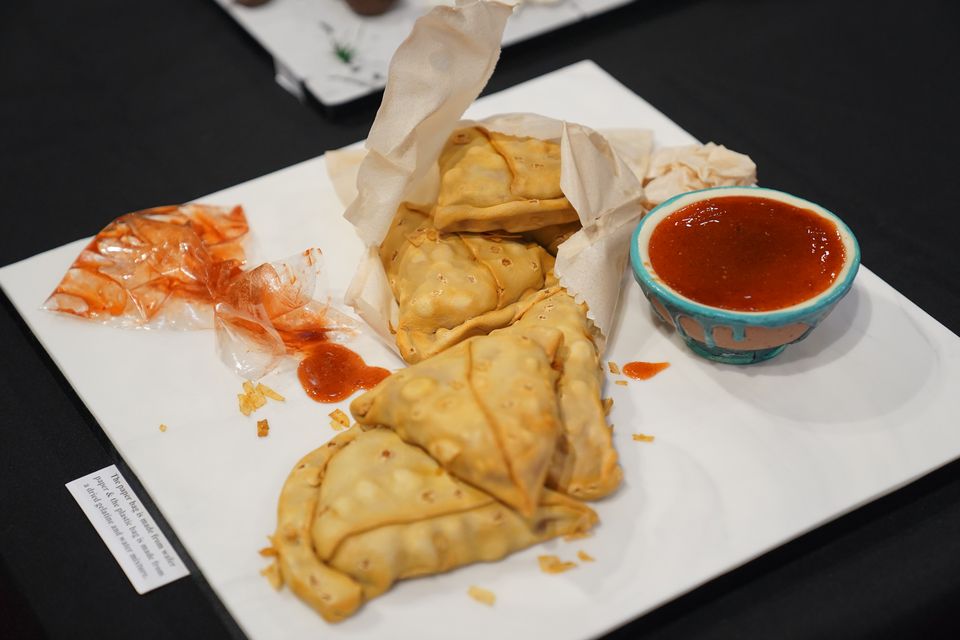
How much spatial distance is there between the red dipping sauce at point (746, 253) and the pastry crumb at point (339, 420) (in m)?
0.83

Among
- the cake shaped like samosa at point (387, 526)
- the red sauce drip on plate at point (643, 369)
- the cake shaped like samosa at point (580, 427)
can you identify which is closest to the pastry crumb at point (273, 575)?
the cake shaped like samosa at point (387, 526)

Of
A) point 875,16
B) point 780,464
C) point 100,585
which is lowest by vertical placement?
point 875,16

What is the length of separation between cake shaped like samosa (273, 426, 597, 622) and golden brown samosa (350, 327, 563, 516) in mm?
51

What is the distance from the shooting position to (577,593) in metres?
2.21

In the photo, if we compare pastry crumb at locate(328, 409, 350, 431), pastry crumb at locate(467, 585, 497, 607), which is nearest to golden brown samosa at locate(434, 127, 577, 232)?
pastry crumb at locate(328, 409, 350, 431)

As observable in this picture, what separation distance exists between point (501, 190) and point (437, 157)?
267mm

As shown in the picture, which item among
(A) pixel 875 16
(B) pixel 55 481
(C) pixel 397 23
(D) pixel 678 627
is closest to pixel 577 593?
(D) pixel 678 627

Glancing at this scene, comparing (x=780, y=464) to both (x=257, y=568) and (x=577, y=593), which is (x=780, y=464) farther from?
(x=257, y=568)

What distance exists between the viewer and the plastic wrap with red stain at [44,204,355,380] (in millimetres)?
2789

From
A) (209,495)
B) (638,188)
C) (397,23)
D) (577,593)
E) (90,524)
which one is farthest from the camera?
(397,23)

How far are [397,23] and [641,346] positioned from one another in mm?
2061

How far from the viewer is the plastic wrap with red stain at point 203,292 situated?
110 inches

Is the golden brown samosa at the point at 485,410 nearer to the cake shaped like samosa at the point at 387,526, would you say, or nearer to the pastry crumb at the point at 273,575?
the cake shaped like samosa at the point at 387,526

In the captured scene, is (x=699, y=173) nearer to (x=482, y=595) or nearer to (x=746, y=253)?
(x=746, y=253)
